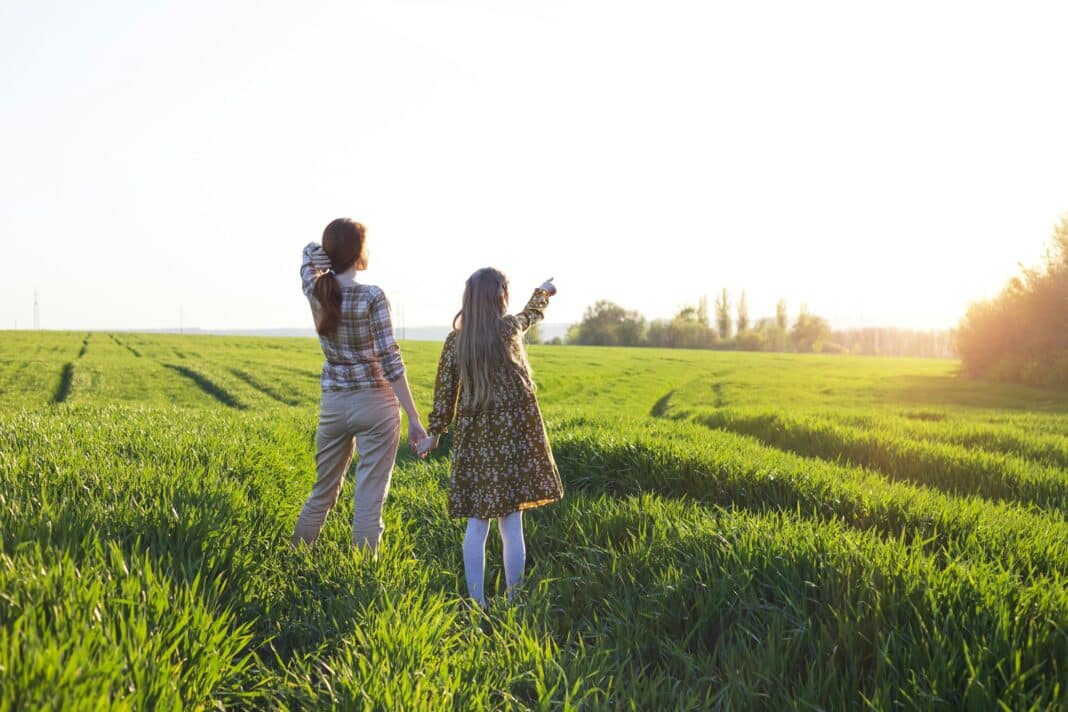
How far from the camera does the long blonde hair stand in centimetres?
461

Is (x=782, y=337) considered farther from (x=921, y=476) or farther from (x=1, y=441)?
(x=1, y=441)

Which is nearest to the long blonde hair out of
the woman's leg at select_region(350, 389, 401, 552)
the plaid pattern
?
the plaid pattern

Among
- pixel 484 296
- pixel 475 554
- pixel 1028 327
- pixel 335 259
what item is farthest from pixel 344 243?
pixel 1028 327

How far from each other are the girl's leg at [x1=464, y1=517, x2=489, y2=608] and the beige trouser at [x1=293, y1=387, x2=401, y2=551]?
0.70 m

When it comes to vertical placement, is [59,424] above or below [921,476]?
above

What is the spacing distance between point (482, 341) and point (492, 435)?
70 cm

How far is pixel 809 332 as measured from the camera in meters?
106

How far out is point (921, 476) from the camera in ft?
30.8

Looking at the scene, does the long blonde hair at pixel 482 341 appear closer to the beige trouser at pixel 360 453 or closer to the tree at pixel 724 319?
the beige trouser at pixel 360 453

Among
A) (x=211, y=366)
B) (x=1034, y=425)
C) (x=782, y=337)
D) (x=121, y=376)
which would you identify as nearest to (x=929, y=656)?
(x=1034, y=425)

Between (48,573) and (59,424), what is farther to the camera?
(59,424)

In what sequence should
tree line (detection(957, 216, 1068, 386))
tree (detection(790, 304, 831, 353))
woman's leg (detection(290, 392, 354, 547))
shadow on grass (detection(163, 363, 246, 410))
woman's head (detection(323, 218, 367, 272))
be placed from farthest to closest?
tree (detection(790, 304, 831, 353))
tree line (detection(957, 216, 1068, 386))
shadow on grass (detection(163, 363, 246, 410))
woman's leg (detection(290, 392, 354, 547))
woman's head (detection(323, 218, 367, 272))

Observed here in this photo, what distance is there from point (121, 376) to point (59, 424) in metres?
20.0

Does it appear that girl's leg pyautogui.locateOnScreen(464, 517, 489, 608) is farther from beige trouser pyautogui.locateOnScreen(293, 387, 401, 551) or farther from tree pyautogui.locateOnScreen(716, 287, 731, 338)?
tree pyautogui.locateOnScreen(716, 287, 731, 338)
